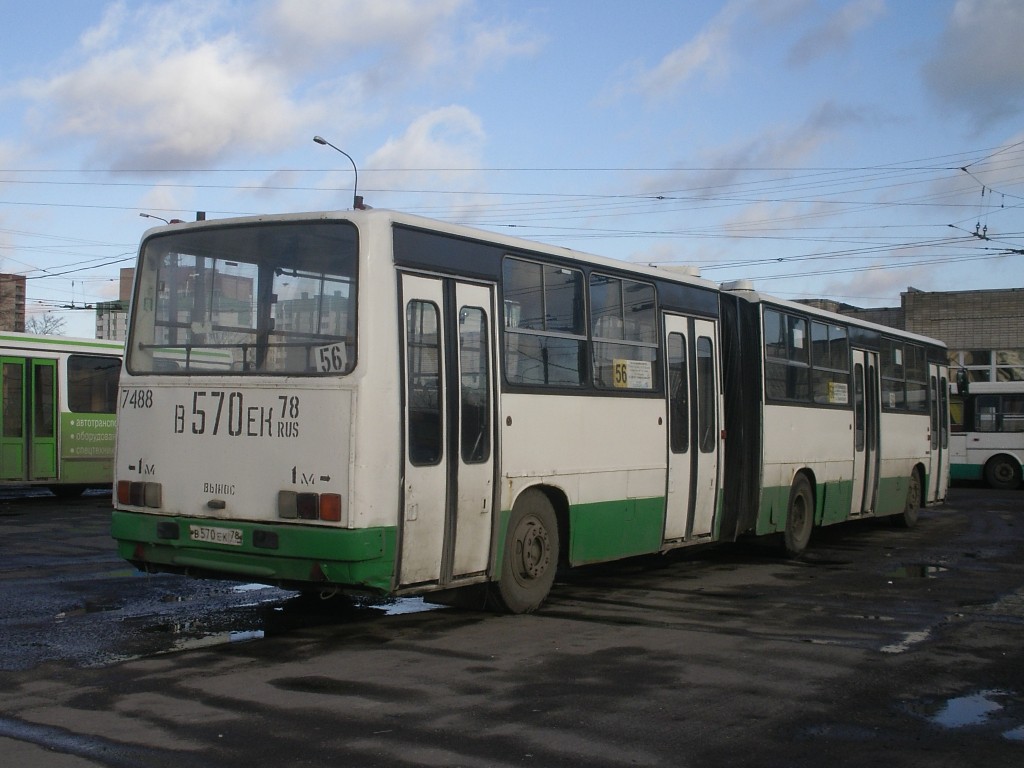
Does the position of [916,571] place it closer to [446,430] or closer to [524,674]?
[446,430]

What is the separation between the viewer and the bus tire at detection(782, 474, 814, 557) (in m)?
15.2

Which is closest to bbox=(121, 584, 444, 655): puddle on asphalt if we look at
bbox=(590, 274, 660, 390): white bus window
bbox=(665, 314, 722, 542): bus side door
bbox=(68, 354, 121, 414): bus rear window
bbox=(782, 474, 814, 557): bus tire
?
bbox=(590, 274, 660, 390): white bus window

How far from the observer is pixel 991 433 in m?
33.5

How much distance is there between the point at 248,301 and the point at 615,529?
14.3ft

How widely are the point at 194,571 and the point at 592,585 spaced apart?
4.73 meters

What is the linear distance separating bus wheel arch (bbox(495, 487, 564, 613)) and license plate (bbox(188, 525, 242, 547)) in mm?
2254

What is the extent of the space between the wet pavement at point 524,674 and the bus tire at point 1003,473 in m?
21.6

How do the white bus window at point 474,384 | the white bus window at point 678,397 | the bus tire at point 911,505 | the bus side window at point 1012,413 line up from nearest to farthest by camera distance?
1. the white bus window at point 474,384
2. the white bus window at point 678,397
3. the bus tire at point 911,505
4. the bus side window at point 1012,413

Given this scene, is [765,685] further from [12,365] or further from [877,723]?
[12,365]

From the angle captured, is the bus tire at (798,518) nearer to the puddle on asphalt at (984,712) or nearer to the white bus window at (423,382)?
the white bus window at (423,382)

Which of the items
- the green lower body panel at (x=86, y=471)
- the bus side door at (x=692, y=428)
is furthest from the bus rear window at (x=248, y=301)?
the green lower body panel at (x=86, y=471)

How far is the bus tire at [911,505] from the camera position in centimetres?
1992

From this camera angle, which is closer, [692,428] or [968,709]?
[968,709]

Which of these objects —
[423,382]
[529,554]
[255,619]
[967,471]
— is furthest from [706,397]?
[967,471]
